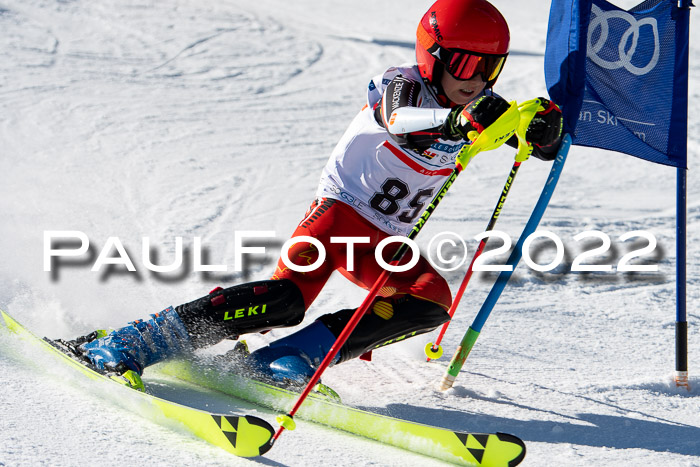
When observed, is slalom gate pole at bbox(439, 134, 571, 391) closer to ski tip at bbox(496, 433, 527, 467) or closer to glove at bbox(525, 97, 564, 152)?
glove at bbox(525, 97, 564, 152)

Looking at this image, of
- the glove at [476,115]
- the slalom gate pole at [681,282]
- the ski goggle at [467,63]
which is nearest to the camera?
the glove at [476,115]

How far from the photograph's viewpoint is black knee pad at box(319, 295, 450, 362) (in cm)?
312

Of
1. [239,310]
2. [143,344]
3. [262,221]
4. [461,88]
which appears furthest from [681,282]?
[262,221]

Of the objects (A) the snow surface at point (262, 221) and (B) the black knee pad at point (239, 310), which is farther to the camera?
(B) the black knee pad at point (239, 310)

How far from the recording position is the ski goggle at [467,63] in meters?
2.97

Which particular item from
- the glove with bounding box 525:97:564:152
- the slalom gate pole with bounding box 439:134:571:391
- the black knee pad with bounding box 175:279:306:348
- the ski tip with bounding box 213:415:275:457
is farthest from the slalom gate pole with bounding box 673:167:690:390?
the ski tip with bounding box 213:415:275:457

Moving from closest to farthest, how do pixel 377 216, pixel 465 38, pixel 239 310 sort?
pixel 465 38 → pixel 239 310 → pixel 377 216

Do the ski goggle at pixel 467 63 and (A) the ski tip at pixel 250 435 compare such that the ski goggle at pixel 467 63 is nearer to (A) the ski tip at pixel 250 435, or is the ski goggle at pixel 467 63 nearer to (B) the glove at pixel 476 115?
(B) the glove at pixel 476 115

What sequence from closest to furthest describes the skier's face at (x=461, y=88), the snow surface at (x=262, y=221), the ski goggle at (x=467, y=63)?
the snow surface at (x=262, y=221)
the ski goggle at (x=467, y=63)
the skier's face at (x=461, y=88)

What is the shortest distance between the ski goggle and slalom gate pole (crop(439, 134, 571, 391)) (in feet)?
1.63

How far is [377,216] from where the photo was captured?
3.34 metres

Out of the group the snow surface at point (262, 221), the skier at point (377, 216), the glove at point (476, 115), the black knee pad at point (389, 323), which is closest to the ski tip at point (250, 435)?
the snow surface at point (262, 221)

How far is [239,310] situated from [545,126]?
1.39 m

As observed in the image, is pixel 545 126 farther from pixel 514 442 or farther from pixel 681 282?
pixel 514 442
